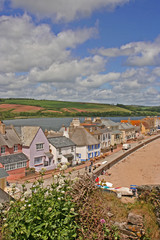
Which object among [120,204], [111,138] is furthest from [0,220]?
[111,138]

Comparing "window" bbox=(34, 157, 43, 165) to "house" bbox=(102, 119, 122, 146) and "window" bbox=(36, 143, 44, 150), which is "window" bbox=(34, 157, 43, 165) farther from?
"house" bbox=(102, 119, 122, 146)

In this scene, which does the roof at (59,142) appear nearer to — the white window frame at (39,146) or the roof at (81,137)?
the white window frame at (39,146)

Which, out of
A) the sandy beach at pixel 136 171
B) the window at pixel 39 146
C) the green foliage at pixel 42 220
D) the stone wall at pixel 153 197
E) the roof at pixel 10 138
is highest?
the green foliage at pixel 42 220

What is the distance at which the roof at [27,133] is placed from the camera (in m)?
38.4

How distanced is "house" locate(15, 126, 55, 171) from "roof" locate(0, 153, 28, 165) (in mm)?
1501

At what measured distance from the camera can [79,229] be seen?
6.68 metres

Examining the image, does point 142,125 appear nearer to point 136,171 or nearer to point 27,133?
point 136,171

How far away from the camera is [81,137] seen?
51312 millimetres

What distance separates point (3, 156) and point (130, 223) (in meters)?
29.7

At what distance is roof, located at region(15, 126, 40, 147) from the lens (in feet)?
126

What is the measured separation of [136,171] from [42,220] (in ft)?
129

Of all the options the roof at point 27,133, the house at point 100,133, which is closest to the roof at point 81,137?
the house at point 100,133

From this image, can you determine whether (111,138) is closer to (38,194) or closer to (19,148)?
(19,148)

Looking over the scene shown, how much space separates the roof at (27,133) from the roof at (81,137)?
13.5 metres
